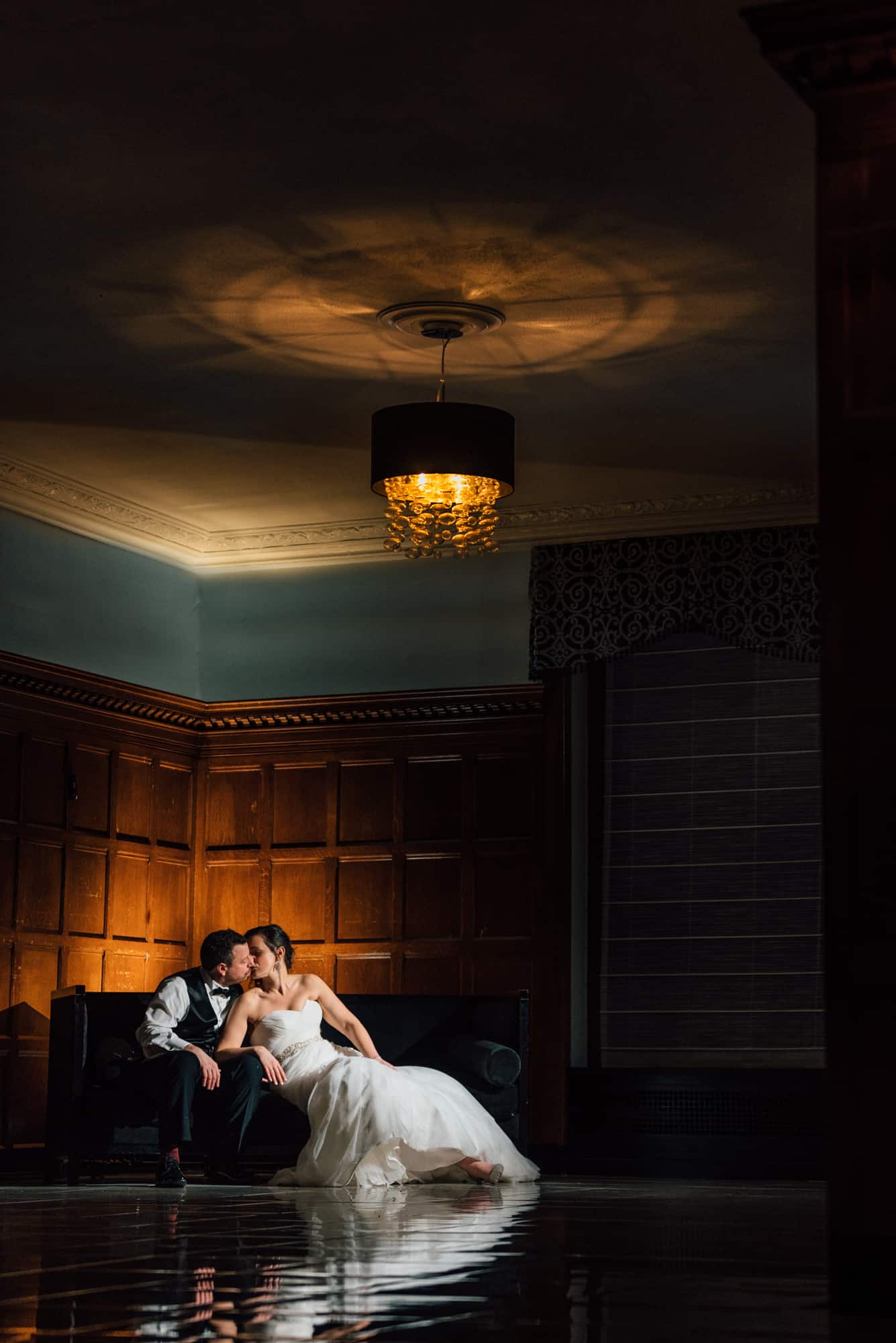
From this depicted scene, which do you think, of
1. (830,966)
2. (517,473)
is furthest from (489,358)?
(830,966)

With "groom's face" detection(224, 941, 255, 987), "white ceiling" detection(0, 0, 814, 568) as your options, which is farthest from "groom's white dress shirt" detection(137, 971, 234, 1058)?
"white ceiling" detection(0, 0, 814, 568)

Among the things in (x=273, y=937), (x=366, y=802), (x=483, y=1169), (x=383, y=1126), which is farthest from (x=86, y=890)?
(x=483, y=1169)

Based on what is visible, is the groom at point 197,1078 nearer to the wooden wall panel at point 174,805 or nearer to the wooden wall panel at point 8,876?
the wooden wall panel at point 8,876

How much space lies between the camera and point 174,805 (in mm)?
10633

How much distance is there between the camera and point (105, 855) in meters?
9.98

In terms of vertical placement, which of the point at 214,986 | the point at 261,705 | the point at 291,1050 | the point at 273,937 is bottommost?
the point at 291,1050

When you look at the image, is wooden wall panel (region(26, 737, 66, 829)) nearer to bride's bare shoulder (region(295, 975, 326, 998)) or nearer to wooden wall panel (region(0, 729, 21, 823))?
wooden wall panel (region(0, 729, 21, 823))

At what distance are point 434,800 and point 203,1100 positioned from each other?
2.89 meters

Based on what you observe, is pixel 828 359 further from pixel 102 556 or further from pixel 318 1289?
pixel 102 556

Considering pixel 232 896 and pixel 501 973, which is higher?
pixel 232 896

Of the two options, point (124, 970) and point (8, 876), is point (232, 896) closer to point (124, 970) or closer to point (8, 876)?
point (124, 970)

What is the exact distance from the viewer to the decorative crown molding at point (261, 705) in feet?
31.3

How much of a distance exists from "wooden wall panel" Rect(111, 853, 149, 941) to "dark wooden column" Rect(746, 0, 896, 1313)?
7243mm

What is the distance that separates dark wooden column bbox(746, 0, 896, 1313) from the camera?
10.4 feet
